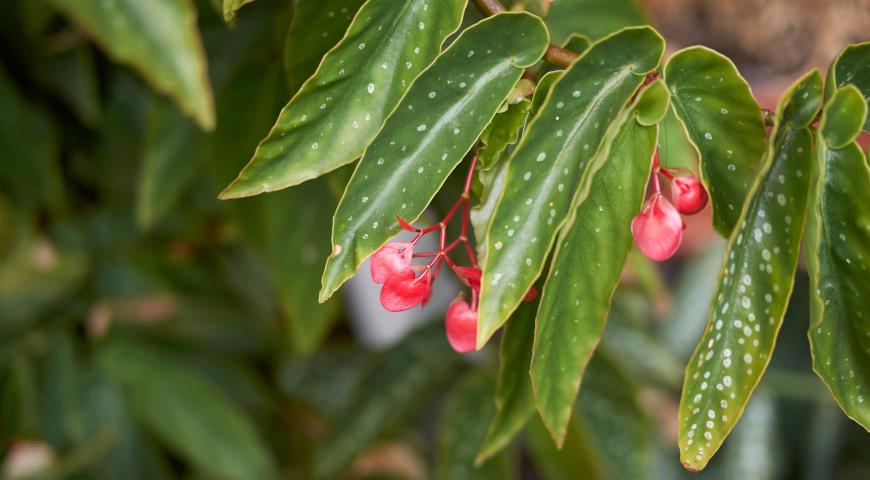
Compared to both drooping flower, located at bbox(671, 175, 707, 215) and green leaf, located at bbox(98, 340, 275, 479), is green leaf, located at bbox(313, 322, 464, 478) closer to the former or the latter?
green leaf, located at bbox(98, 340, 275, 479)

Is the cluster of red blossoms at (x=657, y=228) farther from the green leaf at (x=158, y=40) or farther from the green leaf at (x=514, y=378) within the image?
the green leaf at (x=158, y=40)

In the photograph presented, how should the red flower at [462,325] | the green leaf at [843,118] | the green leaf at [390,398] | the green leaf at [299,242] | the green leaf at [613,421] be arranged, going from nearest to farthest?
the green leaf at [843,118]
the red flower at [462,325]
the green leaf at [299,242]
the green leaf at [613,421]
the green leaf at [390,398]

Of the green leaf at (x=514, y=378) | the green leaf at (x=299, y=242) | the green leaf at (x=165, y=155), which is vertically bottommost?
the green leaf at (x=299, y=242)

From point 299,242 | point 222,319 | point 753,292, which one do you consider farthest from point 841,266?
point 222,319

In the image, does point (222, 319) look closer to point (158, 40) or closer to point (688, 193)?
point (158, 40)

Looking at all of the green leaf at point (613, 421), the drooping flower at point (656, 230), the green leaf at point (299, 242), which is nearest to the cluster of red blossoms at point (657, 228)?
the drooping flower at point (656, 230)

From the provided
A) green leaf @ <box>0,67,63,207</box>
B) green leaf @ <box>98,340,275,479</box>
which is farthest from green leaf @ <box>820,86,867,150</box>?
green leaf @ <box>98,340,275,479</box>
